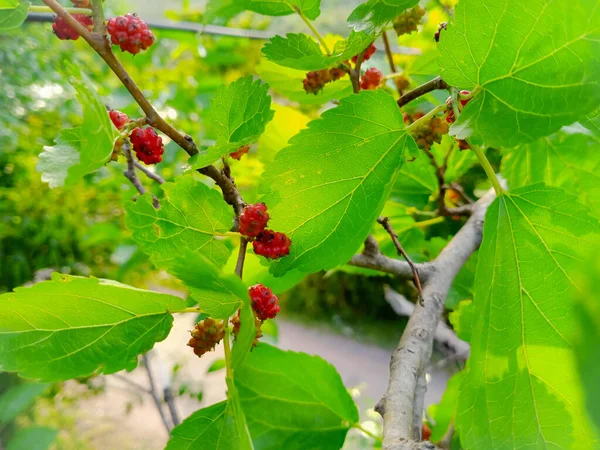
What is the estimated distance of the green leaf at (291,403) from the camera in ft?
1.17

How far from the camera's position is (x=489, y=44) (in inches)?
8.7

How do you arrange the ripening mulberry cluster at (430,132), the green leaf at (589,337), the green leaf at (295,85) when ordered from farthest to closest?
the green leaf at (295,85), the ripening mulberry cluster at (430,132), the green leaf at (589,337)

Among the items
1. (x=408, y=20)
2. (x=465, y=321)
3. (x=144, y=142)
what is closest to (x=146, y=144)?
(x=144, y=142)

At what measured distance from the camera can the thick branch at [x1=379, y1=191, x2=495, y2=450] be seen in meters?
0.23

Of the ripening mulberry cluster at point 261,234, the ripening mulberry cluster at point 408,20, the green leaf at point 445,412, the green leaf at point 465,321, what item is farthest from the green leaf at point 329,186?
the green leaf at point 445,412

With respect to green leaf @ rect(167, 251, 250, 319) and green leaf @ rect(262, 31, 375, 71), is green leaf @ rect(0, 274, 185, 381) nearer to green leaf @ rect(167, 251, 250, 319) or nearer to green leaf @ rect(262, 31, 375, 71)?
green leaf @ rect(167, 251, 250, 319)

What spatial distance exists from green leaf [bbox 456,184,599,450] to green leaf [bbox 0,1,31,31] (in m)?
0.26

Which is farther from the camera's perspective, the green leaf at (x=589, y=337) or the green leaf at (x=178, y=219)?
the green leaf at (x=178, y=219)

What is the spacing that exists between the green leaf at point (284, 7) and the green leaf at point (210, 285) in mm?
183

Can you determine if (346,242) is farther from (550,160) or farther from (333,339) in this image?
(333,339)

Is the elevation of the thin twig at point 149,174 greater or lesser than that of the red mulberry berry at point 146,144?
lesser

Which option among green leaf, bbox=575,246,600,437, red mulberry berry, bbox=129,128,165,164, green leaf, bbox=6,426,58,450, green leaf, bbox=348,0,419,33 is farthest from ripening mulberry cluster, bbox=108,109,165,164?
green leaf, bbox=6,426,58,450

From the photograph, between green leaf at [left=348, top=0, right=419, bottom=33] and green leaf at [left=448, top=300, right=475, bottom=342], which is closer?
green leaf at [left=348, top=0, right=419, bottom=33]

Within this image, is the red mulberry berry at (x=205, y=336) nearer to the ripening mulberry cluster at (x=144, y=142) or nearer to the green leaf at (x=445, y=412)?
the ripening mulberry cluster at (x=144, y=142)
